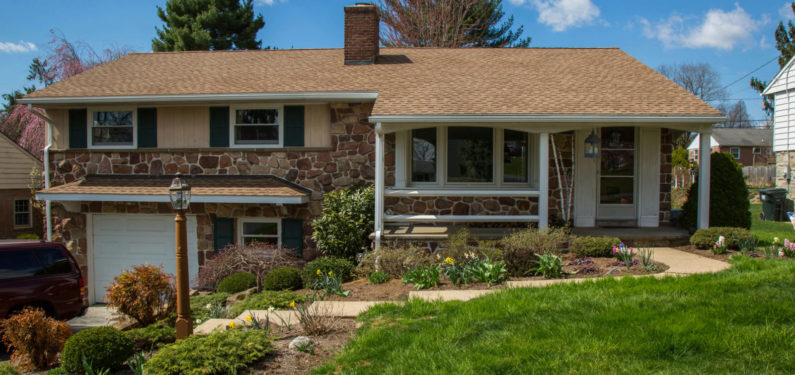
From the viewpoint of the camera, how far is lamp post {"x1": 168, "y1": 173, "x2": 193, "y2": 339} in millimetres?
5523

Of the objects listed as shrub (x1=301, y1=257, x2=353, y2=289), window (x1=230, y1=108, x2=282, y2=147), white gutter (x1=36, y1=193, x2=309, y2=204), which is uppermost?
window (x1=230, y1=108, x2=282, y2=147)

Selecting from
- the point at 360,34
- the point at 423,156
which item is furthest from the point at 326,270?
the point at 360,34

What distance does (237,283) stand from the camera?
9250 mm

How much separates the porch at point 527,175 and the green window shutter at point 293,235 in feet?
6.20

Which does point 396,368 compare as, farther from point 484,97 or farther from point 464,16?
point 464,16

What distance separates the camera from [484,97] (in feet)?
34.7

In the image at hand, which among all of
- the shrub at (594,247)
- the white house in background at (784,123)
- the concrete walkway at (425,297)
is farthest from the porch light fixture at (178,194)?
the white house in background at (784,123)

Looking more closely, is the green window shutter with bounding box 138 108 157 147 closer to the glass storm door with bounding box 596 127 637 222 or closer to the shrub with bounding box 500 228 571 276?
the shrub with bounding box 500 228 571 276

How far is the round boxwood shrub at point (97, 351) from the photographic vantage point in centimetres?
480

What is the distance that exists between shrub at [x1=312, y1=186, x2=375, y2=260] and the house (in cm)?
58

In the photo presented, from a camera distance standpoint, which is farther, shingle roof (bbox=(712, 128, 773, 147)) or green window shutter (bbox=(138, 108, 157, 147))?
shingle roof (bbox=(712, 128, 773, 147))

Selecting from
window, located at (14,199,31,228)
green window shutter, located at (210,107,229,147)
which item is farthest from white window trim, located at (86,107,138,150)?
window, located at (14,199,31,228)

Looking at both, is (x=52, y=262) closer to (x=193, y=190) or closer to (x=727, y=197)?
(x=193, y=190)

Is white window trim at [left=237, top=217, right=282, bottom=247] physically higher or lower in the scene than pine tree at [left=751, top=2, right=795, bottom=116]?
lower
